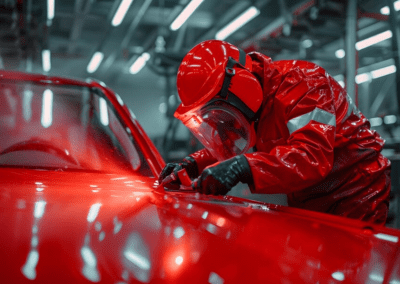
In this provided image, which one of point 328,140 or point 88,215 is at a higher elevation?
point 328,140

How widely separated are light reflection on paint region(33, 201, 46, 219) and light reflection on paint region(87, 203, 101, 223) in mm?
99

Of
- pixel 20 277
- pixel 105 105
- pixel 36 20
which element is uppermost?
pixel 36 20

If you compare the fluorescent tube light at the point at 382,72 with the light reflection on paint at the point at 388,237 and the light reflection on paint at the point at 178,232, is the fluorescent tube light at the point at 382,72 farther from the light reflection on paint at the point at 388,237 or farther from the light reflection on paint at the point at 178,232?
the light reflection on paint at the point at 178,232

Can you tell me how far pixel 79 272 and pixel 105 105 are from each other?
1.41 metres

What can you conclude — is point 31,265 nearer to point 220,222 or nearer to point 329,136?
point 220,222

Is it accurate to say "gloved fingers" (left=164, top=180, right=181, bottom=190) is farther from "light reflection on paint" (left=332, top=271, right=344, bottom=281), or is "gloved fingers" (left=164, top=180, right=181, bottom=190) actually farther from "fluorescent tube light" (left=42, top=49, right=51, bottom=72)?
"fluorescent tube light" (left=42, top=49, right=51, bottom=72)

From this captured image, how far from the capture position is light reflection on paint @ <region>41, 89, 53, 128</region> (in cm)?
178

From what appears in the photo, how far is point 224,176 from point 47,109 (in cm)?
87

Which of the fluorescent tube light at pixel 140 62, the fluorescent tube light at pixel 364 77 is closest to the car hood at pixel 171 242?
the fluorescent tube light at pixel 140 62

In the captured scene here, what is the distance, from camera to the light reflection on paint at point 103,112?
6.31 feet

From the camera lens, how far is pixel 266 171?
144 cm

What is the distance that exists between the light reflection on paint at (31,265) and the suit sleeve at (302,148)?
34.2 inches

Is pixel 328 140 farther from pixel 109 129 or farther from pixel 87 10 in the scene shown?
pixel 87 10

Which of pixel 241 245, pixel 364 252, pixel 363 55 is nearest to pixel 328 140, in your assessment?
pixel 364 252
